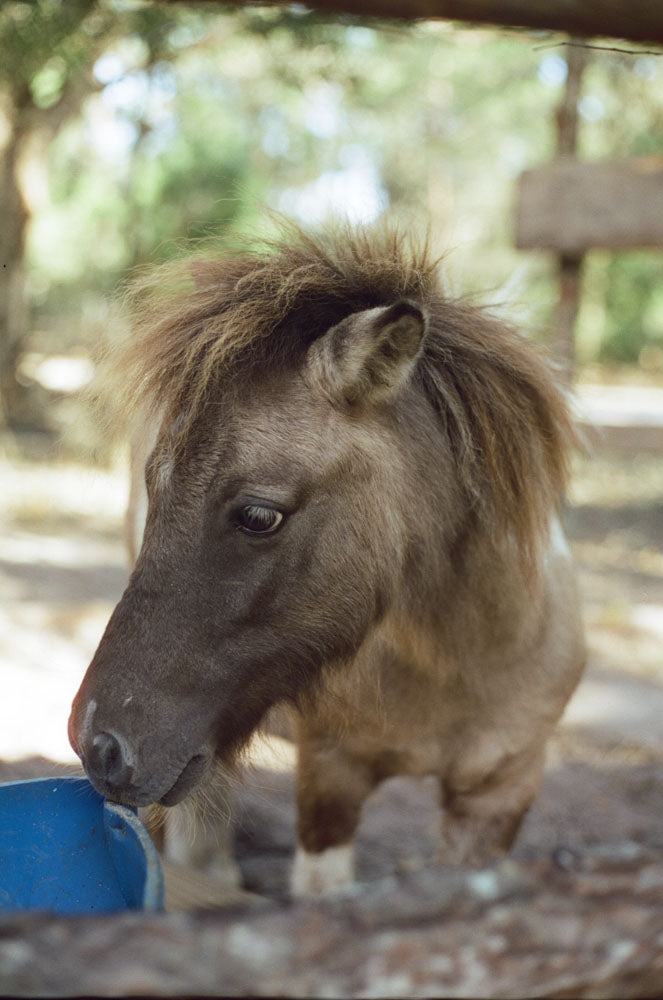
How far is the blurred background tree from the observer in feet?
19.0

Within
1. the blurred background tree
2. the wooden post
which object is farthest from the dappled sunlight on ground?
the wooden post

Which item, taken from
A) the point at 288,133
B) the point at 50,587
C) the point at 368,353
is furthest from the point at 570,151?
the point at 288,133

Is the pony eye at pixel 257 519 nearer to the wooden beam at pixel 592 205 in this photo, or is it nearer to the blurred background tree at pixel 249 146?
the blurred background tree at pixel 249 146

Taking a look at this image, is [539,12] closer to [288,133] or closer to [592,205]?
[592,205]

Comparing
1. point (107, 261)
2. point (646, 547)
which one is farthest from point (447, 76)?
point (646, 547)

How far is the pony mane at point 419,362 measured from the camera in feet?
7.18

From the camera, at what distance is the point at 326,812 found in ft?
9.25

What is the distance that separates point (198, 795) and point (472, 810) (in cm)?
96

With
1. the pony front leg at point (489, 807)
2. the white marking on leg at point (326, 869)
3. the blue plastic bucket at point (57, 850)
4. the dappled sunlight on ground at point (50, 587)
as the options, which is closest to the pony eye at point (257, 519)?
Answer: the blue plastic bucket at point (57, 850)

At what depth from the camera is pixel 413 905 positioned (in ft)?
3.13

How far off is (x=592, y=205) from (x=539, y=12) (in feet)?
21.0

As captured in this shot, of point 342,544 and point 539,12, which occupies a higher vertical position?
point 539,12

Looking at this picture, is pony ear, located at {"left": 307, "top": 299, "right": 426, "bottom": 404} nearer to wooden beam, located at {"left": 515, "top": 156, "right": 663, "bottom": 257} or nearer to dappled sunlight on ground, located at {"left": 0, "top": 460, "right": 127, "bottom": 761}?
dappled sunlight on ground, located at {"left": 0, "top": 460, "right": 127, "bottom": 761}

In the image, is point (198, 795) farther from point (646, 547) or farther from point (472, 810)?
point (646, 547)
